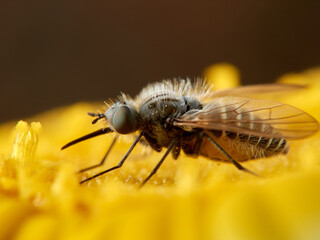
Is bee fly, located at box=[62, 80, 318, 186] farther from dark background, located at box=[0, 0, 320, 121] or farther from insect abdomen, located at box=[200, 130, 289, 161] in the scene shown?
dark background, located at box=[0, 0, 320, 121]

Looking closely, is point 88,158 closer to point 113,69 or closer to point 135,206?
point 135,206

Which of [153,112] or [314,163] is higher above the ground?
[153,112]

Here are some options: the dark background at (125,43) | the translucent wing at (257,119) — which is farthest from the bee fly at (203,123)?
the dark background at (125,43)

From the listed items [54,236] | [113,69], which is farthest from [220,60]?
[54,236]

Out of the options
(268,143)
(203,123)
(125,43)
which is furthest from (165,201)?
(125,43)

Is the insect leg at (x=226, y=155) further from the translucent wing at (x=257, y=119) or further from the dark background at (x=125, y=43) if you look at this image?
the dark background at (x=125, y=43)
